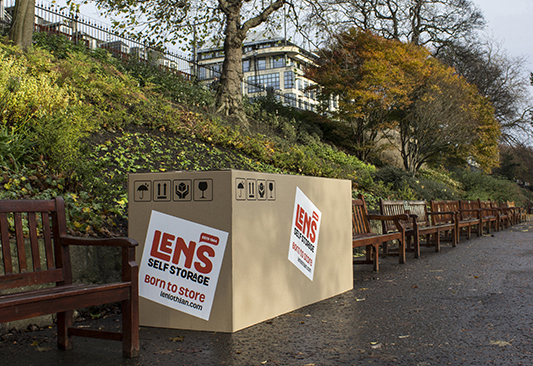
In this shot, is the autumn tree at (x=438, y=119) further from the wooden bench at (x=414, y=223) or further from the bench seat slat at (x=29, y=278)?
the bench seat slat at (x=29, y=278)

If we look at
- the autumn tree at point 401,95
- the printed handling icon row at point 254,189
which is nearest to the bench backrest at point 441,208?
the printed handling icon row at point 254,189

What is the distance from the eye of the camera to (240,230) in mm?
3588

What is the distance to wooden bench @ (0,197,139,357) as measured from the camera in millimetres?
2535

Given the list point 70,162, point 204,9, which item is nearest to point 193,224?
point 70,162

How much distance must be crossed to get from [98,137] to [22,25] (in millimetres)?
4305

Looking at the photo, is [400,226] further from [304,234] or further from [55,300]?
[55,300]

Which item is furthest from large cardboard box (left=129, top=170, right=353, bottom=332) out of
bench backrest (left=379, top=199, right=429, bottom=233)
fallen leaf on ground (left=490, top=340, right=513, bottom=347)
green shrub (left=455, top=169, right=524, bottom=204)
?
green shrub (left=455, top=169, right=524, bottom=204)

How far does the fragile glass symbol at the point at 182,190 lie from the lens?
3.68 metres

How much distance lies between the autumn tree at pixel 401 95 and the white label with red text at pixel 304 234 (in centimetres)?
1625

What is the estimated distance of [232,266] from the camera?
349cm

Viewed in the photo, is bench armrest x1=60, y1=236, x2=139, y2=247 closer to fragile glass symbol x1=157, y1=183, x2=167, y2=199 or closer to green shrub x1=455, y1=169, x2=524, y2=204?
fragile glass symbol x1=157, y1=183, x2=167, y2=199

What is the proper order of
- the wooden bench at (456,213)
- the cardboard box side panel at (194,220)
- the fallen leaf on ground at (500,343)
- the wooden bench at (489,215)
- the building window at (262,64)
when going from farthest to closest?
the building window at (262,64)
the wooden bench at (489,215)
the wooden bench at (456,213)
the cardboard box side panel at (194,220)
the fallen leaf on ground at (500,343)

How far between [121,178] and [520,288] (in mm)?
4899

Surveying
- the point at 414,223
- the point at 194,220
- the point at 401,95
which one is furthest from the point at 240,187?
the point at 401,95
